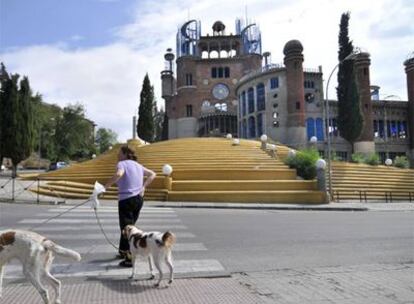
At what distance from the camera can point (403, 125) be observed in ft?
218

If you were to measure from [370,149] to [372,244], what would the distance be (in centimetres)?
5267

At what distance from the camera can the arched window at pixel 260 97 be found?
64631mm

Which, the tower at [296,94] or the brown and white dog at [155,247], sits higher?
the tower at [296,94]

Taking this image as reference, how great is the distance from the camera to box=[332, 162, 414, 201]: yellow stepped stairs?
2795cm

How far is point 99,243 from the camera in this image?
9.14 meters

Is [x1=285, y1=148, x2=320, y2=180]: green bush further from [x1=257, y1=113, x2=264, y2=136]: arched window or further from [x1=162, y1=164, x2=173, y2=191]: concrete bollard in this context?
[x1=257, y1=113, x2=264, y2=136]: arched window

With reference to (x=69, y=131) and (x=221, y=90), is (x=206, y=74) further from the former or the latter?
(x=69, y=131)

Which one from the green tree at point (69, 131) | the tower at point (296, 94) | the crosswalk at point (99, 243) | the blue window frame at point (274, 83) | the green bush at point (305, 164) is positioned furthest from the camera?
the green tree at point (69, 131)

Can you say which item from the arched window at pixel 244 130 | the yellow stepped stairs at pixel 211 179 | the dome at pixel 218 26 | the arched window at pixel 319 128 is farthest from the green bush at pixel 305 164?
the dome at pixel 218 26

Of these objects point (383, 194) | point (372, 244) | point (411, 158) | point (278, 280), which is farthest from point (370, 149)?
point (278, 280)

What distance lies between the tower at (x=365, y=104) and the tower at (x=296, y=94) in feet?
23.5

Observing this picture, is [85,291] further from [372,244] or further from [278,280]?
[372,244]

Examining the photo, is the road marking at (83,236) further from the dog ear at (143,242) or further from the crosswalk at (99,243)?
the dog ear at (143,242)

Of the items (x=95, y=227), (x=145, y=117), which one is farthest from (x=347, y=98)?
(x=95, y=227)
